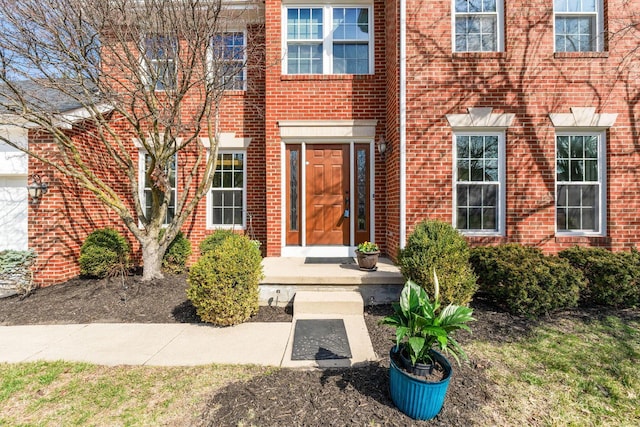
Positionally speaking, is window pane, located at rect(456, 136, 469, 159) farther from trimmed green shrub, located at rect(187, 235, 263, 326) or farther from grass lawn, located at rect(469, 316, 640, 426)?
trimmed green shrub, located at rect(187, 235, 263, 326)

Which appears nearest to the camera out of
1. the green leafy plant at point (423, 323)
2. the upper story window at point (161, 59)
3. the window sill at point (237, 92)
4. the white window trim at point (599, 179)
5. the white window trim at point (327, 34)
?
the green leafy plant at point (423, 323)

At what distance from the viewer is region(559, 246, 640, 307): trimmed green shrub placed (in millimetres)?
4508

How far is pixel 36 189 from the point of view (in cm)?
594

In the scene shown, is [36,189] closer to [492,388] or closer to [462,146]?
[492,388]

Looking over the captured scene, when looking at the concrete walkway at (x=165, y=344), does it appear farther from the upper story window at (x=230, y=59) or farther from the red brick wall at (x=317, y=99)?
the upper story window at (x=230, y=59)

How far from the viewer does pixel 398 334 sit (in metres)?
2.39

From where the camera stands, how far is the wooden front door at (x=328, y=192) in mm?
6781

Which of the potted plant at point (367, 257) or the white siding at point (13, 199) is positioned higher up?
the white siding at point (13, 199)

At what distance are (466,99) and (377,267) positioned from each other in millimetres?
3611

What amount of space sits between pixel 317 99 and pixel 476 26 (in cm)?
339

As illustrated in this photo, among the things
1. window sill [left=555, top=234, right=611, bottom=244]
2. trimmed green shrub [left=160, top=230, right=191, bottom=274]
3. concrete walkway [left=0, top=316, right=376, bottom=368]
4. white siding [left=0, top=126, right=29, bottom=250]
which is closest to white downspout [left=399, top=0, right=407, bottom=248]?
concrete walkway [left=0, top=316, right=376, bottom=368]

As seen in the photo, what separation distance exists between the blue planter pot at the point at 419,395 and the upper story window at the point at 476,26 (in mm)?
5901

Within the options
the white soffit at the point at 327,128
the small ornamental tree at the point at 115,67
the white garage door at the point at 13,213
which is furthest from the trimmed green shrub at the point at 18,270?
the white soffit at the point at 327,128

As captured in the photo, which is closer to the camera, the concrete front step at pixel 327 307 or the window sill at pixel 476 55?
the concrete front step at pixel 327 307
